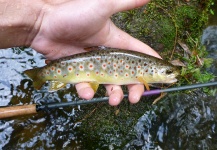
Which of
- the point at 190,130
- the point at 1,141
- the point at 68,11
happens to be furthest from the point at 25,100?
the point at 190,130

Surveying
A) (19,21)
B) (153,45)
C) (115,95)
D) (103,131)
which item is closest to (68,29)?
(19,21)

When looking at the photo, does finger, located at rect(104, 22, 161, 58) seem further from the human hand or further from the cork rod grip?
the cork rod grip

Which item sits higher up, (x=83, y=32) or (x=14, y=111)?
(x=83, y=32)

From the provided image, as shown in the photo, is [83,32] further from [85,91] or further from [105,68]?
[85,91]

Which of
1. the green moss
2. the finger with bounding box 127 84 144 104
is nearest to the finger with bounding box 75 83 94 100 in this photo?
the finger with bounding box 127 84 144 104

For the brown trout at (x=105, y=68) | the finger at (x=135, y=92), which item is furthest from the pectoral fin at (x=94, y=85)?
the finger at (x=135, y=92)

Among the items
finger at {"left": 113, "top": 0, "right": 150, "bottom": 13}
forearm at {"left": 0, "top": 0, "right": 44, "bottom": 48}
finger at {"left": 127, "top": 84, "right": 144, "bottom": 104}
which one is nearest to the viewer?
finger at {"left": 113, "top": 0, "right": 150, "bottom": 13}

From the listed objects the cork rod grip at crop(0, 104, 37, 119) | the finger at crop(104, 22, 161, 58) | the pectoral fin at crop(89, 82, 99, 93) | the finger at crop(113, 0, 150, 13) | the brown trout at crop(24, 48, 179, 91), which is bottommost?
the cork rod grip at crop(0, 104, 37, 119)
